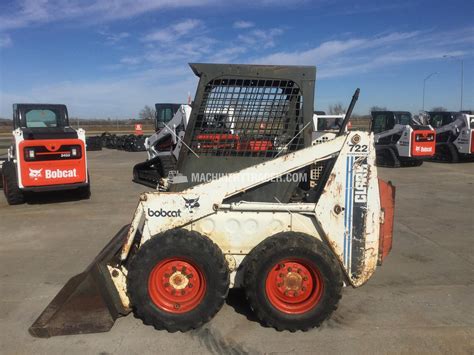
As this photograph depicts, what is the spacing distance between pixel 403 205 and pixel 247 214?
19.4 ft

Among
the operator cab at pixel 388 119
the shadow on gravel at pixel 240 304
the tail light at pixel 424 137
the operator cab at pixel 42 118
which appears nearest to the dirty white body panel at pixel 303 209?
the shadow on gravel at pixel 240 304

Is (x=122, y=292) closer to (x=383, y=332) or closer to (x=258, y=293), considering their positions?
(x=258, y=293)

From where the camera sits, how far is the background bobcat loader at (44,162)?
8.05 meters

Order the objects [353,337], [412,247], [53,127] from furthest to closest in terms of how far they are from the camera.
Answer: [53,127] < [412,247] < [353,337]

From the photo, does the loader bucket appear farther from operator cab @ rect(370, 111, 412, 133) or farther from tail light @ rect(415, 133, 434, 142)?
operator cab @ rect(370, 111, 412, 133)

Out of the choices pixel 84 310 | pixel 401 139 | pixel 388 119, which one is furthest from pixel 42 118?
pixel 388 119

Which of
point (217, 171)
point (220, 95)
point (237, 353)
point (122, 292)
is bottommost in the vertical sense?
point (237, 353)

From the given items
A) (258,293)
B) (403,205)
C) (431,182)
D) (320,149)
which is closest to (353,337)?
(258,293)

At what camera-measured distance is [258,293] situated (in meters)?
3.39

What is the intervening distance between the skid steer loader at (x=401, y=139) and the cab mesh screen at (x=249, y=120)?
40.9 ft

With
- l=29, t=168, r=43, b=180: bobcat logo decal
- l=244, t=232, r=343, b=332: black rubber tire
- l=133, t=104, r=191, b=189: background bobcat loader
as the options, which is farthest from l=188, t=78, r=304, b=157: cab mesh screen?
l=29, t=168, r=43, b=180: bobcat logo decal

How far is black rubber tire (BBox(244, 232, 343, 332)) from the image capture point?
3357 millimetres

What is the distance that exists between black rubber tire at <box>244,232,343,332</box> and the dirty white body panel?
0.17 meters
